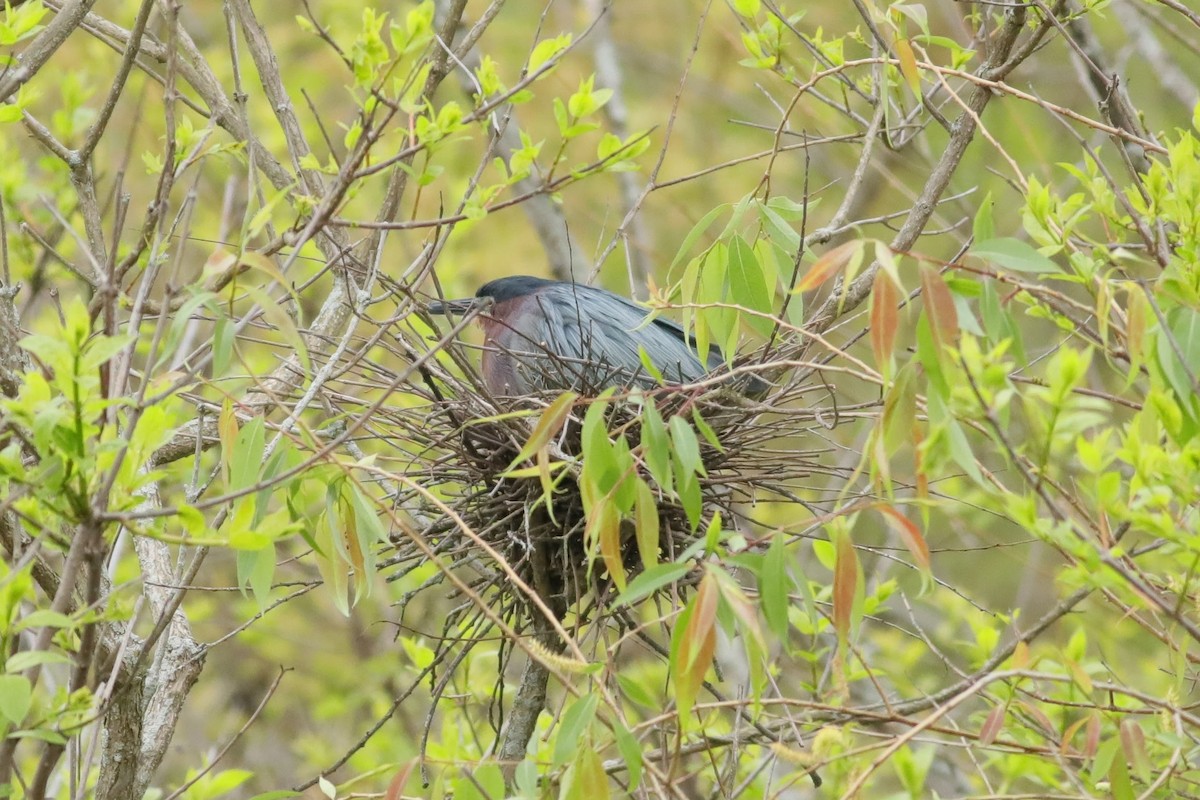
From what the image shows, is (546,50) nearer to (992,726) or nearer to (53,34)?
(53,34)

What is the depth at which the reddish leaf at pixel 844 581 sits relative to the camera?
2137 mm

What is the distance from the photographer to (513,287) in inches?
190

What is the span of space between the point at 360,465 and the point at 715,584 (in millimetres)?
780

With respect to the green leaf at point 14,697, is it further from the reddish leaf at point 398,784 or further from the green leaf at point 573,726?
the green leaf at point 573,726

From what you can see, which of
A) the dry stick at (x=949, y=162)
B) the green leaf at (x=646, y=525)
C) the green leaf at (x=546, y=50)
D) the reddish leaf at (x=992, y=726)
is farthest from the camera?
the dry stick at (x=949, y=162)

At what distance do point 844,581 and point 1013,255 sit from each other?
63cm

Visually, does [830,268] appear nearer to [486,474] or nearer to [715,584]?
[715,584]

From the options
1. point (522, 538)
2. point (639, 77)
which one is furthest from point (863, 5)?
point (639, 77)

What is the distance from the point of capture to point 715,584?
2.05 metres

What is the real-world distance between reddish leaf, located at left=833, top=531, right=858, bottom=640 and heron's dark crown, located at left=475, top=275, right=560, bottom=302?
271 centimetres

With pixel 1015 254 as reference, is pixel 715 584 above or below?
below

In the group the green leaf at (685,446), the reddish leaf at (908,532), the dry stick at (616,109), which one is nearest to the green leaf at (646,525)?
the green leaf at (685,446)

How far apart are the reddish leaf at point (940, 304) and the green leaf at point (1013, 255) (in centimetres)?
13

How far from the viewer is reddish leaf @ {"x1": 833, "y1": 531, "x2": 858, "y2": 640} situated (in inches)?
84.1
